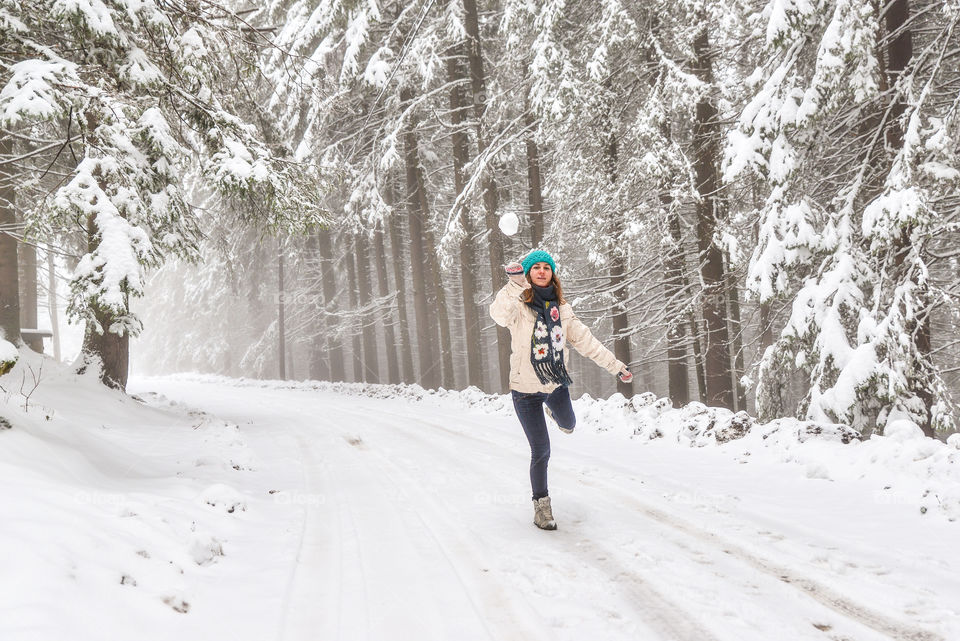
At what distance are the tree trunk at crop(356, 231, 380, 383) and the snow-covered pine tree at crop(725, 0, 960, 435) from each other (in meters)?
16.9

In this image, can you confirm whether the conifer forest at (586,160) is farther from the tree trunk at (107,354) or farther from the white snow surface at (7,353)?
the white snow surface at (7,353)

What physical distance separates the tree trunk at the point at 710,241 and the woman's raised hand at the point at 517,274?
24.0 ft

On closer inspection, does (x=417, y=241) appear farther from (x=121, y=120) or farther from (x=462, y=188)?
(x=121, y=120)

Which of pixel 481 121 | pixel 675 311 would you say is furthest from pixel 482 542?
pixel 481 121

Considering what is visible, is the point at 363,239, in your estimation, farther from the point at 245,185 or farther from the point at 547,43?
the point at 245,185

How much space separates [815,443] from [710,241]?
237 inches

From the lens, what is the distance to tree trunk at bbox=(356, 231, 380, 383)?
915 inches

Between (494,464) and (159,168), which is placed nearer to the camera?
(494,464)

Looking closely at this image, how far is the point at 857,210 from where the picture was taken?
26.1 feet

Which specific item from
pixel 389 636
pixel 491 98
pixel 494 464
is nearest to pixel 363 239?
pixel 491 98

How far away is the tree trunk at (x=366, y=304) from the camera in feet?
76.3

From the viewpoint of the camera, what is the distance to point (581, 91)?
11320 mm

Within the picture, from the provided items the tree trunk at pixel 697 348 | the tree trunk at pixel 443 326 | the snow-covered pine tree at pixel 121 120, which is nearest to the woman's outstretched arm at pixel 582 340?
the snow-covered pine tree at pixel 121 120

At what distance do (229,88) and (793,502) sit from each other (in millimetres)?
10880
